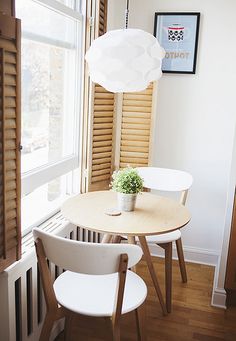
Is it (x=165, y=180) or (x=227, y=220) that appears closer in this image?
(x=227, y=220)

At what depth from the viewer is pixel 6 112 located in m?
1.54

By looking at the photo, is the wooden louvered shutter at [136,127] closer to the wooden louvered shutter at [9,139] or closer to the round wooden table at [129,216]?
the round wooden table at [129,216]

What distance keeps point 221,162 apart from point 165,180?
0.51 metres

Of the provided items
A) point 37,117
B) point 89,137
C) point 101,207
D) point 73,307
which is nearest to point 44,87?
point 37,117

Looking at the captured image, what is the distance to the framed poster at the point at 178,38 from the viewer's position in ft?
9.61

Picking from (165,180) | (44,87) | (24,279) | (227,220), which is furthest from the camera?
(165,180)

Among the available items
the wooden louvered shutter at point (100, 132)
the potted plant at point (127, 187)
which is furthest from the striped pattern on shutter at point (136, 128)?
the potted plant at point (127, 187)

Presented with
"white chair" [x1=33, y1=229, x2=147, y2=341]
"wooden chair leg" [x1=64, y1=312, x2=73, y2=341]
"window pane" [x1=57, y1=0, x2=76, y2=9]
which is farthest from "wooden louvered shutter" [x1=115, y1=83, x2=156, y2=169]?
"wooden chair leg" [x1=64, y1=312, x2=73, y2=341]

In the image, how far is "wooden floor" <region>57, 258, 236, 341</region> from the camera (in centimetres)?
225

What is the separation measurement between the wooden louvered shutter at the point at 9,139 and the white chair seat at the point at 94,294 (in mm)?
292

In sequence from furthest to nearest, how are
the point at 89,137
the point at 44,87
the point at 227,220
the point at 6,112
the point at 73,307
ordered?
1. the point at 89,137
2. the point at 227,220
3. the point at 44,87
4. the point at 73,307
5. the point at 6,112

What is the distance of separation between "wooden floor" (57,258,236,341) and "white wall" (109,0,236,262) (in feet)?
2.02

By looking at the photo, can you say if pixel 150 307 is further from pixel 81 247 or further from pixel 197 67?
pixel 197 67

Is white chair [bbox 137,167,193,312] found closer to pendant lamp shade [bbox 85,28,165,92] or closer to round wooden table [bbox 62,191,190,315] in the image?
round wooden table [bbox 62,191,190,315]
